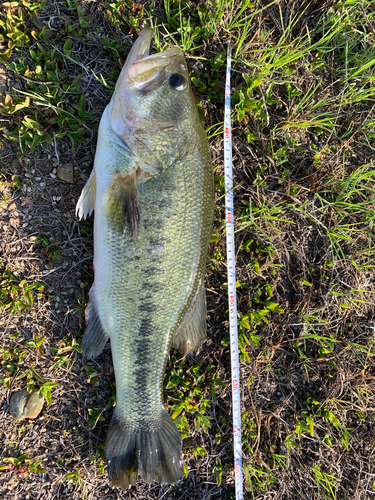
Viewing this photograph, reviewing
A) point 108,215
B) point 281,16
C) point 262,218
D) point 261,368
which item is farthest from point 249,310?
point 281,16

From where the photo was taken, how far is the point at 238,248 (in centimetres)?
273

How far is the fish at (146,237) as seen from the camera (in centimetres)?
200

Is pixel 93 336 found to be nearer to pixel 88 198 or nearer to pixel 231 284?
pixel 88 198

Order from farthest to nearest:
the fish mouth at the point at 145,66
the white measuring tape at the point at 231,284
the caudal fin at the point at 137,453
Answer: the white measuring tape at the point at 231,284 < the caudal fin at the point at 137,453 < the fish mouth at the point at 145,66

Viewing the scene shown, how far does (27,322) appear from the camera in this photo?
2.41 m

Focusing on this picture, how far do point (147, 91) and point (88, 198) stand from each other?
0.81m

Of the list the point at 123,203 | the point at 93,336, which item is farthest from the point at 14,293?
the point at 123,203

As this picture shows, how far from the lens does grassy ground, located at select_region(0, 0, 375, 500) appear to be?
93.5 inches

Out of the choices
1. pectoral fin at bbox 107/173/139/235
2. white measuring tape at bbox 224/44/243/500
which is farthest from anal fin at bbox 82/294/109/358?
white measuring tape at bbox 224/44/243/500

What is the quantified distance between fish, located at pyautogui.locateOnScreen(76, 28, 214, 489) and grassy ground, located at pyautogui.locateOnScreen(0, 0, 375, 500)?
334 millimetres

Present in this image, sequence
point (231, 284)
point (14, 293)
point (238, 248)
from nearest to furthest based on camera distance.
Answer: point (14, 293), point (231, 284), point (238, 248)

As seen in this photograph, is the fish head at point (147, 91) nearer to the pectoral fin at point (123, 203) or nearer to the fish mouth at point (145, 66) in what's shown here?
the fish mouth at point (145, 66)

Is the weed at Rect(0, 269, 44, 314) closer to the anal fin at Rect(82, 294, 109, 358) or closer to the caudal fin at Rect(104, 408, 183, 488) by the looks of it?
the anal fin at Rect(82, 294, 109, 358)

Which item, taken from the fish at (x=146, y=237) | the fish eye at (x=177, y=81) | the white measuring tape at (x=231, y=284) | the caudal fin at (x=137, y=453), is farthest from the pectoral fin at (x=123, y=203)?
the caudal fin at (x=137, y=453)
